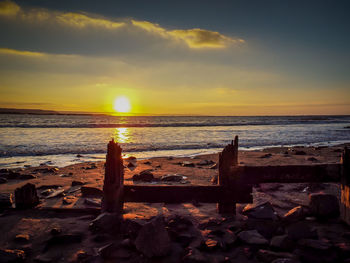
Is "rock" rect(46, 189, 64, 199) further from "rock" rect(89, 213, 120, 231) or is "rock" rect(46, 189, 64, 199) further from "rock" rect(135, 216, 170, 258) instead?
"rock" rect(135, 216, 170, 258)

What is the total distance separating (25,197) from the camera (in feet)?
15.5

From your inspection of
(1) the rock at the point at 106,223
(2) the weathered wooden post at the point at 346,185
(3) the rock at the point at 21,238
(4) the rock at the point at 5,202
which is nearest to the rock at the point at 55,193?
(4) the rock at the point at 5,202

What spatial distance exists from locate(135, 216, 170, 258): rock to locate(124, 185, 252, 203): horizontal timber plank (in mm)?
1093

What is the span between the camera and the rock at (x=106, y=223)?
12.0 feet

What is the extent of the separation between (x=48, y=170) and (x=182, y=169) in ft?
17.5

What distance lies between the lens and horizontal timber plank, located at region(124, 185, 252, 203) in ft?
13.8

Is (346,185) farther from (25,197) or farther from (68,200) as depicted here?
(25,197)

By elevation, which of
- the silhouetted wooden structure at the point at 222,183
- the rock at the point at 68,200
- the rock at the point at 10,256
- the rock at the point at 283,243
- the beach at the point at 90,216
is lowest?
the rock at the point at 68,200

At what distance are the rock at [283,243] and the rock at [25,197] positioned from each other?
4.64 metres

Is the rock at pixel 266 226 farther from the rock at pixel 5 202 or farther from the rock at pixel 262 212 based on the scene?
the rock at pixel 5 202

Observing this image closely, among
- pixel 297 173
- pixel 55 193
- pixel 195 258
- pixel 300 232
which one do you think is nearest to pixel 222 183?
pixel 297 173

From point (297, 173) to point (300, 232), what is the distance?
98 centimetres

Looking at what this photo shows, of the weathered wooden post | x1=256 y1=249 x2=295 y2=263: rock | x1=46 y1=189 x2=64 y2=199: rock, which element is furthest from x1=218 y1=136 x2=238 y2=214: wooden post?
x1=46 y1=189 x2=64 y2=199: rock

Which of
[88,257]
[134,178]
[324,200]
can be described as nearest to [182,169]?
[134,178]
